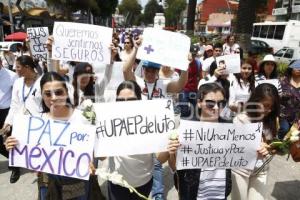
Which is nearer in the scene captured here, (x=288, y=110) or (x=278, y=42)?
(x=288, y=110)

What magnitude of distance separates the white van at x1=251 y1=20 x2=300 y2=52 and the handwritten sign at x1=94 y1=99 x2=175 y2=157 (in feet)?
70.4

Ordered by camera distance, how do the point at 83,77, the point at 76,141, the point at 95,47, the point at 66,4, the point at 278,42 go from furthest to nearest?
the point at 66,4 < the point at 278,42 < the point at 95,47 < the point at 83,77 < the point at 76,141

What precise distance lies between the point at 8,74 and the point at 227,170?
4088 mm

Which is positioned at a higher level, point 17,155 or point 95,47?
point 95,47

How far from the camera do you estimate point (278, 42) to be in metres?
25.7

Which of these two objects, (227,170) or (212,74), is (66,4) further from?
(227,170)

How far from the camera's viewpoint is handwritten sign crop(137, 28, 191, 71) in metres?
4.38

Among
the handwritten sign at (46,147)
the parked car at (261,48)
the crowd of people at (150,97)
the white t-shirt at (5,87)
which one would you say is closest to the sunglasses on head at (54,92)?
the crowd of people at (150,97)

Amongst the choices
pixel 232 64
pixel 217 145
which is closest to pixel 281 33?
pixel 232 64

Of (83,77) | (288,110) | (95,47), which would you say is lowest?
(288,110)

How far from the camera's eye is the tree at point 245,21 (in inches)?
490

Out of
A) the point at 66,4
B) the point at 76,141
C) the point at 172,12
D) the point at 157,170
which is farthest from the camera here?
the point at 172,12

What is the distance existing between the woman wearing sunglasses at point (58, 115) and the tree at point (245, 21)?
10476 millimetres

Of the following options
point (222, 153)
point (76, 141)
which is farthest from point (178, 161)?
point (76, 141)
